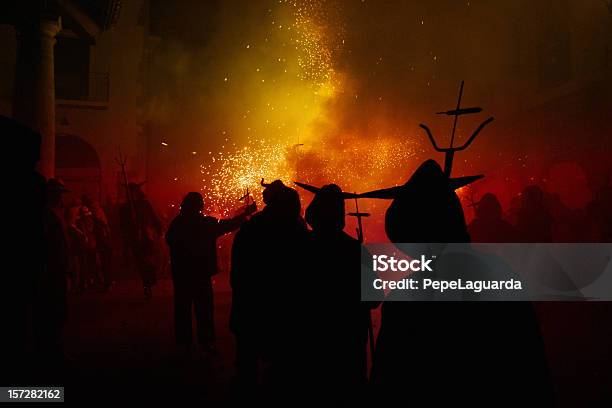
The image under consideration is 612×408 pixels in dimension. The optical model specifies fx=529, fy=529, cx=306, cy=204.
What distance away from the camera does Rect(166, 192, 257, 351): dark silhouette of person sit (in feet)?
18.5

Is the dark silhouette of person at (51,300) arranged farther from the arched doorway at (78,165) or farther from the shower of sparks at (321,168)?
the shower of sparks at (321,168)

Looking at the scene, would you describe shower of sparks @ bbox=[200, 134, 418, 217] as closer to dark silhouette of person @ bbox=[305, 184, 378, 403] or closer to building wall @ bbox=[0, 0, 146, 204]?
building wall @ bbox=[0, 0, 146, 204]

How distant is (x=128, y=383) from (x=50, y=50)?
300 inches

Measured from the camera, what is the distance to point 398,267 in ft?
38.7

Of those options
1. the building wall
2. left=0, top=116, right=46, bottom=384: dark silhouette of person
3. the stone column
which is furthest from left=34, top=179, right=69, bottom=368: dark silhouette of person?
the building wall

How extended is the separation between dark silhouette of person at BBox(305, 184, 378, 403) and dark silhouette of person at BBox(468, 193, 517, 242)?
13.6 ft

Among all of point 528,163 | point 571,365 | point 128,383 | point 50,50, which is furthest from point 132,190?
point 528,163

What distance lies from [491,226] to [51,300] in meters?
5.11

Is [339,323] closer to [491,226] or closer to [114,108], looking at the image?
[491,226]

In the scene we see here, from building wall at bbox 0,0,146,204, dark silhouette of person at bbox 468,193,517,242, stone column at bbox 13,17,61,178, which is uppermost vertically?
building wall at bbox 0,0,146,204

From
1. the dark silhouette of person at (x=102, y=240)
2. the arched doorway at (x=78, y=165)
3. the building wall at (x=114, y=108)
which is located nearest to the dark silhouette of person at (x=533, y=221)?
the dark silhouette of person at (x=102, y=240)

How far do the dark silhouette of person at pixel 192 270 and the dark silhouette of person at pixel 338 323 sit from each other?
2.78m

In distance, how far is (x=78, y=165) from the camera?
61.5ft

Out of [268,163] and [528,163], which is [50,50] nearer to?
[268,163]
